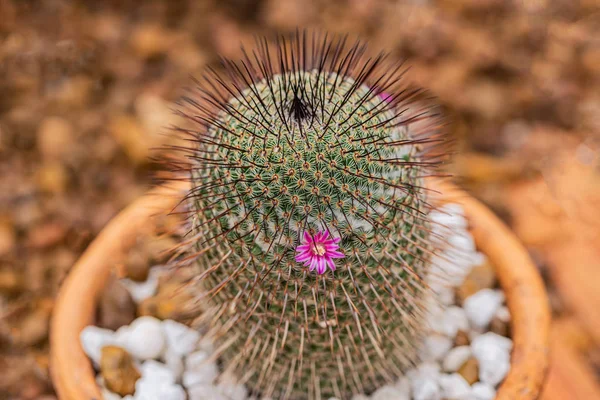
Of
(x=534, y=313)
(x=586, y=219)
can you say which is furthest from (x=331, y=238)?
(x=586, y=219)

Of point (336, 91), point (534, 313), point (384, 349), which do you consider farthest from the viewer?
point (534, 313)

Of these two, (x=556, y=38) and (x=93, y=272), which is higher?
(x=556, y=38)

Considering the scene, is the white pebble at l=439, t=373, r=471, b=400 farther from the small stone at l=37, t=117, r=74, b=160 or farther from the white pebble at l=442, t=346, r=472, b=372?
the small stone at l=37, t=117, r=74, b=160

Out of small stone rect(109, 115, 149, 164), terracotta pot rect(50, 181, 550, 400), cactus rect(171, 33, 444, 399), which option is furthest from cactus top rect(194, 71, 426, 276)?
small stone rect(109, 115, 149, 164)

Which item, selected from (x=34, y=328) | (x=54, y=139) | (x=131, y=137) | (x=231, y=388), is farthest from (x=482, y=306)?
(x=54, y=139)

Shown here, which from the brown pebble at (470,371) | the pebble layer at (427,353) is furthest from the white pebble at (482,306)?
the brown pebble at (470,371)

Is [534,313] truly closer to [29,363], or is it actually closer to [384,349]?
[384,349]

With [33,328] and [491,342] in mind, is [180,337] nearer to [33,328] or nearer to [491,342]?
[33,328]

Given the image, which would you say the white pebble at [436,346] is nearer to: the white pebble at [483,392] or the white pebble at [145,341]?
the white pebble at [483,392]
